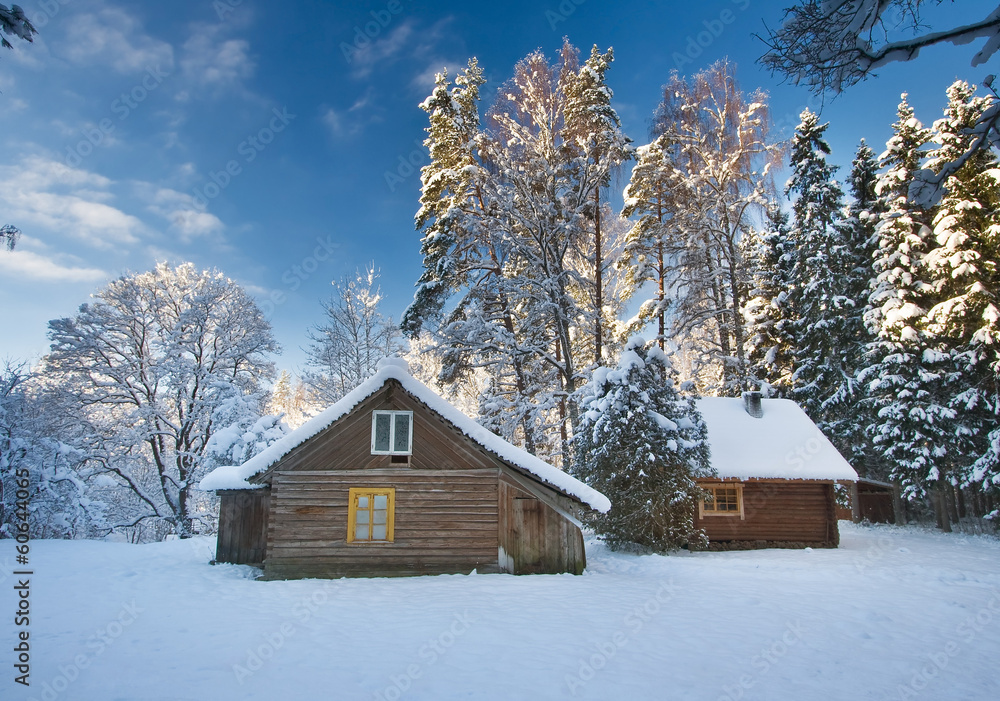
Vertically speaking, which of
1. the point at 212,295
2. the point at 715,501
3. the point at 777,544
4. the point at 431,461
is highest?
the point at 212,295

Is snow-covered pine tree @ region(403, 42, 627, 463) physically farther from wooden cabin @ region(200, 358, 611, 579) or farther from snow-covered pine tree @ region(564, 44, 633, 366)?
wooden cabin @ region(200, 358, 611, 579)

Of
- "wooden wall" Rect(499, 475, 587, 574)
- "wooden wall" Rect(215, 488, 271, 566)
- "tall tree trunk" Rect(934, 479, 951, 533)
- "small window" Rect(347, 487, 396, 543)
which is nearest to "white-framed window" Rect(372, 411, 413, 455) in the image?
"small window" Rect(347, 487, 396, 543)

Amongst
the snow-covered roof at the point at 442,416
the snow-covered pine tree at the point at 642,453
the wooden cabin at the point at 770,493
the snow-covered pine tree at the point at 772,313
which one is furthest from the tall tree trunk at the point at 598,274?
the snow-covered pine tree at the point at 772,313

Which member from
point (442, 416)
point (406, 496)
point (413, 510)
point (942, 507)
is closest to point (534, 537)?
point (413, 510)

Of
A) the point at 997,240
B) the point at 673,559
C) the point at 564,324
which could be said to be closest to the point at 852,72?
the point at 673,559

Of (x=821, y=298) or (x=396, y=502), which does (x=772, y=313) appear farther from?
(x=396, y=502)

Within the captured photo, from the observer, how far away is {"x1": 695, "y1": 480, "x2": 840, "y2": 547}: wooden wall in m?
19.6

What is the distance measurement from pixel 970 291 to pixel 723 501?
39.5 feet

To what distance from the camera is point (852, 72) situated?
4371 mm

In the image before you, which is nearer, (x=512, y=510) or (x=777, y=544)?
(x=512, y=510)

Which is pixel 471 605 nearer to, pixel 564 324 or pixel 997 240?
pixel 564 324

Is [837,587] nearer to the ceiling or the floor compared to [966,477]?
nearer to the floor

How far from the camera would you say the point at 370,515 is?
1381 cm

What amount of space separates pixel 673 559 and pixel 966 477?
44.4 ft
